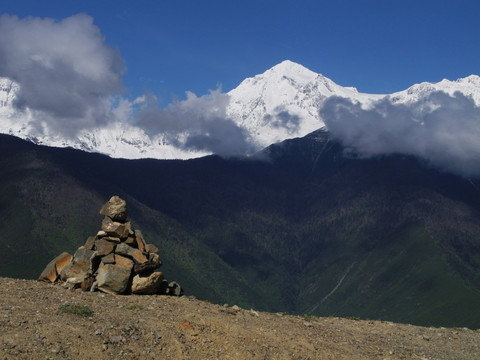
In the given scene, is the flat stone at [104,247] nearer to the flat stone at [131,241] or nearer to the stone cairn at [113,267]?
the stone cairn at [113,267]

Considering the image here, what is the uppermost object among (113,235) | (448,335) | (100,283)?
(113,235)

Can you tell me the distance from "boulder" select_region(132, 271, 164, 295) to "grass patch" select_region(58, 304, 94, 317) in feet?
20.5

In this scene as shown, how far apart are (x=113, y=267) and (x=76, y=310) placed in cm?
701

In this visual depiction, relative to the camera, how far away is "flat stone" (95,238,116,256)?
36.0 meters

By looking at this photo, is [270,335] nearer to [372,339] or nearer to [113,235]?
[372,339]

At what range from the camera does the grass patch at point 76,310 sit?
1091 inches

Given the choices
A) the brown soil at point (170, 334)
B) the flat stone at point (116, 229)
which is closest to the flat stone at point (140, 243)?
the flat stone at point (116, 229)

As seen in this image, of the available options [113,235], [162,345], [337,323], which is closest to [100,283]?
[113,235]

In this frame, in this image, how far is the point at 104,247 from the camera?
3625 cm

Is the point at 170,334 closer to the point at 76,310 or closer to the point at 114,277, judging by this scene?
the point at 76,310

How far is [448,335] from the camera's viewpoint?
131ft

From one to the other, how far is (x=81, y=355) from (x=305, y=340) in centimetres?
1230

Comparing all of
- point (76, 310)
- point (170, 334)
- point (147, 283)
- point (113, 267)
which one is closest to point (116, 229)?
point (113, 267)

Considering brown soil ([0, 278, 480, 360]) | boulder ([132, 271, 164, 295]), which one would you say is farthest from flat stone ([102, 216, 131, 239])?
brown soil ([0, 278, 480, 360])
